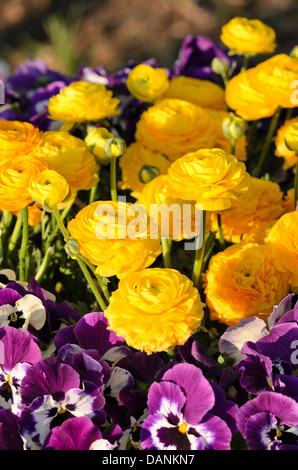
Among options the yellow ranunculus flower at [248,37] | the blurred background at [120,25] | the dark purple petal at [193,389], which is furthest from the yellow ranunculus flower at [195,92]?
the blurred background at [120,25]

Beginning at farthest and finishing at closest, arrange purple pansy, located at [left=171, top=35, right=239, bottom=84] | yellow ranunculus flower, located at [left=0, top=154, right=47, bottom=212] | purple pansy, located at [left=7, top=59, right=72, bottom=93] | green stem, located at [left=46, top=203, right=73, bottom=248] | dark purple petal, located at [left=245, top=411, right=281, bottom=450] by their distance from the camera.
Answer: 1. purple pansy, located at [left=7, top=59, right=72, bottom=93]
2. purple pansy, located at [left=171, top=35, right=239, bottom=84]
3. green stem, located at [left=46, top=203, right=73, bottom=248]
4. yellow ranunculus flower, located at [left=0, top=154, right=47, bottom=212]
5. dark purple petal, located at [left=245, top=411, right=281, bottom=450]

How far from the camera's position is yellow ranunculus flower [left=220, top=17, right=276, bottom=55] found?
45.8 inches

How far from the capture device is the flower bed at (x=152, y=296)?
70 cm

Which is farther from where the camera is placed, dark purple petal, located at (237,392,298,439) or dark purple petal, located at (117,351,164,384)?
dark purple petal, located at (117,351,164,384)

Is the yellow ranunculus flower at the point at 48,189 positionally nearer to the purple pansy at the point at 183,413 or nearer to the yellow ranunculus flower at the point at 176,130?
the purple pansy at the point at 183,413

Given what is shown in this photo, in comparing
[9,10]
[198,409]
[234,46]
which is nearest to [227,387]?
[198,409]

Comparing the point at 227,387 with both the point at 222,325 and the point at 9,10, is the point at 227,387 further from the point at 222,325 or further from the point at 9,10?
the point at 9,10

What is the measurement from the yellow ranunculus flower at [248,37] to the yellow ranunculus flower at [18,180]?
1.85 ft

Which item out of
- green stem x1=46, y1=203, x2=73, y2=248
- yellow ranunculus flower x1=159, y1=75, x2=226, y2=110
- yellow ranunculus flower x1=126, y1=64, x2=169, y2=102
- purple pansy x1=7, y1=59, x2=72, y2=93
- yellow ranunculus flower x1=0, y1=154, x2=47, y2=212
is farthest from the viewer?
purple pansy x1=7, y1=59, x2=72, y2=93

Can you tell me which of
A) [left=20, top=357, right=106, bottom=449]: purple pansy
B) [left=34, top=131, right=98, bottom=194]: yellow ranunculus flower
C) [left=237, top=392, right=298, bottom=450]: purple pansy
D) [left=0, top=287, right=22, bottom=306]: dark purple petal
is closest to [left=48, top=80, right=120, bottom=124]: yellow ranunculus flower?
[left=34, top=131, right=98, bottom=194]: yellow ranunculus flower

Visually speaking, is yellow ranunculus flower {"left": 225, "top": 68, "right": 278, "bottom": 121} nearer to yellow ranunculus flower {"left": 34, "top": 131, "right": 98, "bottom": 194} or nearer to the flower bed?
the flower bed

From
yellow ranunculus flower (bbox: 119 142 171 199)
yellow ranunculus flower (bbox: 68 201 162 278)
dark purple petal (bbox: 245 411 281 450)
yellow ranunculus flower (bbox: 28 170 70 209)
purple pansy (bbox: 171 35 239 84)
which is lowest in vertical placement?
dark purple petal (bbox: 245 411 281 450)

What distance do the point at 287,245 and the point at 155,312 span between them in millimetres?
234

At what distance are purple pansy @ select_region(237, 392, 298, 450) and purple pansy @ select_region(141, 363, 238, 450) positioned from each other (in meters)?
0.02
